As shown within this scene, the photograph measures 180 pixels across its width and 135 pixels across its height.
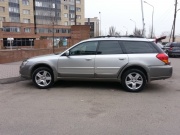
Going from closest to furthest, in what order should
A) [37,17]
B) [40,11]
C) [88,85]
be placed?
[88,85] < [37,17] < [40,11]

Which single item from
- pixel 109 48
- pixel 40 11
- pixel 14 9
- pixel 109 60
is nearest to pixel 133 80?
pixel 109 60

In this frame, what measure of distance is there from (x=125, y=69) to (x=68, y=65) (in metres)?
1.78

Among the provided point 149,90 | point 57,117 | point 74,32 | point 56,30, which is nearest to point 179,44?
point 74,32

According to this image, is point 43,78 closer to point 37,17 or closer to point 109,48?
point 109,48

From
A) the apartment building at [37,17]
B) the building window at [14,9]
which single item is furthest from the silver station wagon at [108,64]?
the building window at [14,9]

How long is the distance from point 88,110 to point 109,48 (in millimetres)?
2651

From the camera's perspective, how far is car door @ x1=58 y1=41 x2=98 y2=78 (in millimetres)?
7551

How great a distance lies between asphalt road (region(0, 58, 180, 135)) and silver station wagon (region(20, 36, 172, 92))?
40 centimetres

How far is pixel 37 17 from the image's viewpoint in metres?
75.9

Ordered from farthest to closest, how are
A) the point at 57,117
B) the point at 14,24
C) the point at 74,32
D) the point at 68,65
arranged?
the point at 14,24 < the point at 74,32 < the point at 68,65 < the point at 57,117

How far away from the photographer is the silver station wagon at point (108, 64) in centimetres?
733

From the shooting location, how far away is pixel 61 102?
20.3 feet

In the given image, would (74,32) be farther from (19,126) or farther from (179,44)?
(19,126)

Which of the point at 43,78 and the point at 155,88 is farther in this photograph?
the point at 155,88
